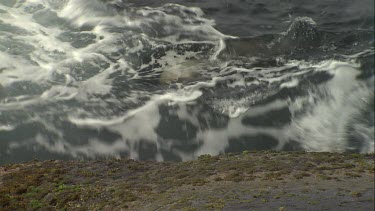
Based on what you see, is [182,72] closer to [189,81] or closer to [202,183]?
[189,81]

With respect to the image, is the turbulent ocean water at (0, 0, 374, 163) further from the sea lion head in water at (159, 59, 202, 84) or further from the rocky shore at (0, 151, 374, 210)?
the rocky shore at (0, 151, 374, 210)

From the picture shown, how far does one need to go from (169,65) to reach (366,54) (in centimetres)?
1576

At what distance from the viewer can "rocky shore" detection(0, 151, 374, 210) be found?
14766 mm

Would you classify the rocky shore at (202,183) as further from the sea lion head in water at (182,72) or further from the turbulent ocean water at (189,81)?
the sea lion head in water at (182,72)

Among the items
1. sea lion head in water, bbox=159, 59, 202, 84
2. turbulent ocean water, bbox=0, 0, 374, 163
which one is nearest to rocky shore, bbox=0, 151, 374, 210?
turbulent ocean water, bbox=0, 0, 374, 163

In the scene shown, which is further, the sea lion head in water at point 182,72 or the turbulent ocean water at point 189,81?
the sea lion head in water at point 182,72

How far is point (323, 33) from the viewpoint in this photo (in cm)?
2836

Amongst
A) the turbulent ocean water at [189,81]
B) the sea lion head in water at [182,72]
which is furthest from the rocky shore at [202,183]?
the sea lion head in water at [182,72]

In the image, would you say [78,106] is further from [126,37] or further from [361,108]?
[361,108]

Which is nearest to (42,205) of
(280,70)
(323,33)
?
(280,70)

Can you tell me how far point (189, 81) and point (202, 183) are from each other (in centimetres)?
1170

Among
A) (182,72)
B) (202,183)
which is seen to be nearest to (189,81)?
(182,72)

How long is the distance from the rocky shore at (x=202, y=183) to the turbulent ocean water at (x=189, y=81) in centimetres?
300

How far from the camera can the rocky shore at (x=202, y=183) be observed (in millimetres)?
14766
